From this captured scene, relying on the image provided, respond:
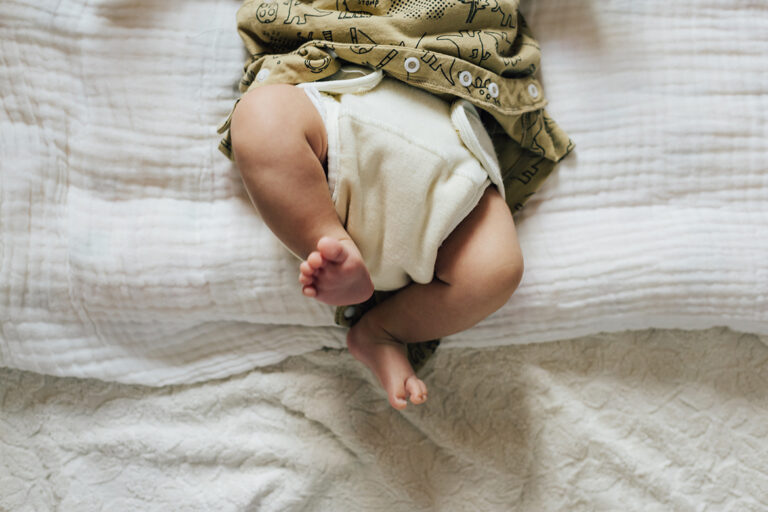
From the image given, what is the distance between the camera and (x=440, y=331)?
87cm

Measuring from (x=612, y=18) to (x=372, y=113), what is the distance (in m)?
0.48

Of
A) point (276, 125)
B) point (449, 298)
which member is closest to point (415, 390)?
point (449, 298)

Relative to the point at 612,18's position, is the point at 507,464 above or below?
below

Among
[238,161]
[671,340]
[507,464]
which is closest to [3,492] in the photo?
[238,161]

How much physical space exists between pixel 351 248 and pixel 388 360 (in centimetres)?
20

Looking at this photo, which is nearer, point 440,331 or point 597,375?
point 440,331

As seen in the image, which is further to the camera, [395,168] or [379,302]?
[379,302]

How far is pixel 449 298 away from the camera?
84 centimetres

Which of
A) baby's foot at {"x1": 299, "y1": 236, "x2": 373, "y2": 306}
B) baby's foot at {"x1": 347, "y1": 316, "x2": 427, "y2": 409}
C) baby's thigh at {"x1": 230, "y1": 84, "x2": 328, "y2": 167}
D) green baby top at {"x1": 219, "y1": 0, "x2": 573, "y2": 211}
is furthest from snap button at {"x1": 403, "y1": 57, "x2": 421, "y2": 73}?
baby's foot at {"x1": 347, "y1": 316, "x2": 427, "y2": 409}

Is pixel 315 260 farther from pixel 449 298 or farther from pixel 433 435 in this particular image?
pixel 433 435

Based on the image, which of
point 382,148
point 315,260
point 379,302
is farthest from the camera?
point 379,302

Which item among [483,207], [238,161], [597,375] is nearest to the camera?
[238,161]

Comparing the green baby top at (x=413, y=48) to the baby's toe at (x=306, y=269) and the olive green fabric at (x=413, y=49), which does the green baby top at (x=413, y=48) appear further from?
the baby's toe at (x=306, y=269)

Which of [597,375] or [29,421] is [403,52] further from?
[29,421]
